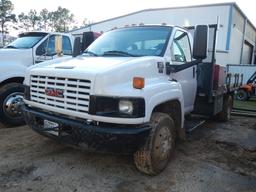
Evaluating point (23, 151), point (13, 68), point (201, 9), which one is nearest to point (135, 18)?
point (201, 9)

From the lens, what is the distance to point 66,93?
3.75 metres

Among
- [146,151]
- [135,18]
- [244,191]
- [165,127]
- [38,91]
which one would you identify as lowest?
[244,191]

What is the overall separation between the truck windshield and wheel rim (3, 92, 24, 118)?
2274 millimetres

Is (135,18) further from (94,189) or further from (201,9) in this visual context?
(94,189)

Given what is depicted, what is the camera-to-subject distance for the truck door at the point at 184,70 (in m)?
4.89

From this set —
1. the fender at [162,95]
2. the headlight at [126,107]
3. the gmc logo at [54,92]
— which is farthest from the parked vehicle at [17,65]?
the headlight at [126,107]

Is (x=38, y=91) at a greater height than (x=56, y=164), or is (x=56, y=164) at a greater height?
(x=38, y=91)

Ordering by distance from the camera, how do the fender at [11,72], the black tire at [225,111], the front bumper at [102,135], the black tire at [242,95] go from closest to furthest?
the front bumper at [102,135] → the fender at [11,72] → the black tire at [225,111] → the black tire at [242,95]

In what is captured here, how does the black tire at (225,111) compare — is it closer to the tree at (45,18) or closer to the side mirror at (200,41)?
the side mirror at (200,41)

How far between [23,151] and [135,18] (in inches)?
853

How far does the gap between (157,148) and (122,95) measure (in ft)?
3.41

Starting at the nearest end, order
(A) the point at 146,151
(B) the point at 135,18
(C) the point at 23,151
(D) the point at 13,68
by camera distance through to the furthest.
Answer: (A) the point at 146,151 → (C) the point at 23,151 → (D) the point at 13,68 → (B) the point at 135,18

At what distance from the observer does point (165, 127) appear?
410cm

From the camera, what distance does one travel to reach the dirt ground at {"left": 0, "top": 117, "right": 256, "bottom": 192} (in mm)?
3795
